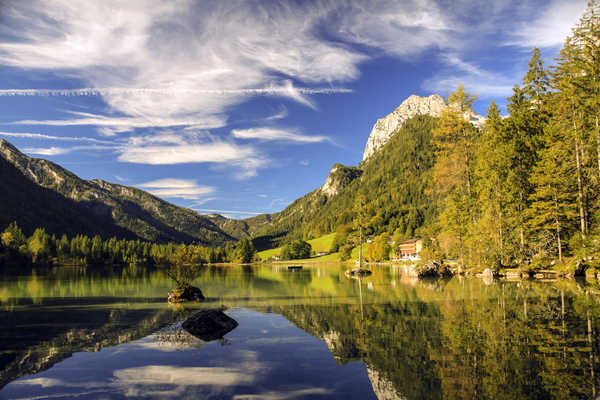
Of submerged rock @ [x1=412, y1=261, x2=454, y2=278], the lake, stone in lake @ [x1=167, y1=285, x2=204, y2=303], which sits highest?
the lake

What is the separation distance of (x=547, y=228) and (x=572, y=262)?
556 cm

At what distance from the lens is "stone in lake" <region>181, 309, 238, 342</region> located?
53.3 ft

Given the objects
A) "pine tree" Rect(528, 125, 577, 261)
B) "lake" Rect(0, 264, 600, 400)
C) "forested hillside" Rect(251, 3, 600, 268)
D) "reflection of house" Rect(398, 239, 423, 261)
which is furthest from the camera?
"reflection of house" Rect(398, 239, 423, 261)

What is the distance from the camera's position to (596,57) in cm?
3572

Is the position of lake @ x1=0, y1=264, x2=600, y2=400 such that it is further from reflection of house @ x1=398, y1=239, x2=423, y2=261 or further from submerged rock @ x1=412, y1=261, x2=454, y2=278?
reflection of house @ x1=398, y1=239, x2=423, y2=261

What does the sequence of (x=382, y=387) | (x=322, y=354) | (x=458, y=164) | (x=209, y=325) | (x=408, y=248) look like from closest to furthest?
(x=382, y=387) → (x=322, y=354) → (x=209, y=325) → (x=458, y=164) → (x=408, y=248)

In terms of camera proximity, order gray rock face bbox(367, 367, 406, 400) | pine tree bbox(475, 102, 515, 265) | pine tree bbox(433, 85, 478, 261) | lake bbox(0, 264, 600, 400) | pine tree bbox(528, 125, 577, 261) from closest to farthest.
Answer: gray rock face bbox(367, 367, 406, 400) < lake bbox(0, 264, 600, 400) < pine tree bbox(528, 125, 577, 261) < pine tree bbox(475, 102, 515, 265) < pine tree bbox(433, 85, 478, 261)

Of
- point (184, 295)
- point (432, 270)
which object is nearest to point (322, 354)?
point (184, 295)

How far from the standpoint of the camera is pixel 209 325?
16.7 meters

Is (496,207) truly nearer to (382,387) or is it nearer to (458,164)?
(458,164)

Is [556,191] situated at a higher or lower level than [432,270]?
higher

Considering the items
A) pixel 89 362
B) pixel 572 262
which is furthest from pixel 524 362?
pixel 572 262

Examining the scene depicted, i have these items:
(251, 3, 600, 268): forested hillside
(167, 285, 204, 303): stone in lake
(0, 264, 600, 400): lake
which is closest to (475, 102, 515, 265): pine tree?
(251, 3, 600, 268): forested hillside

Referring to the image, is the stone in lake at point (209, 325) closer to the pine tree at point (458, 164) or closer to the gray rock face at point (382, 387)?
the gray rock face at point (382, 387)
